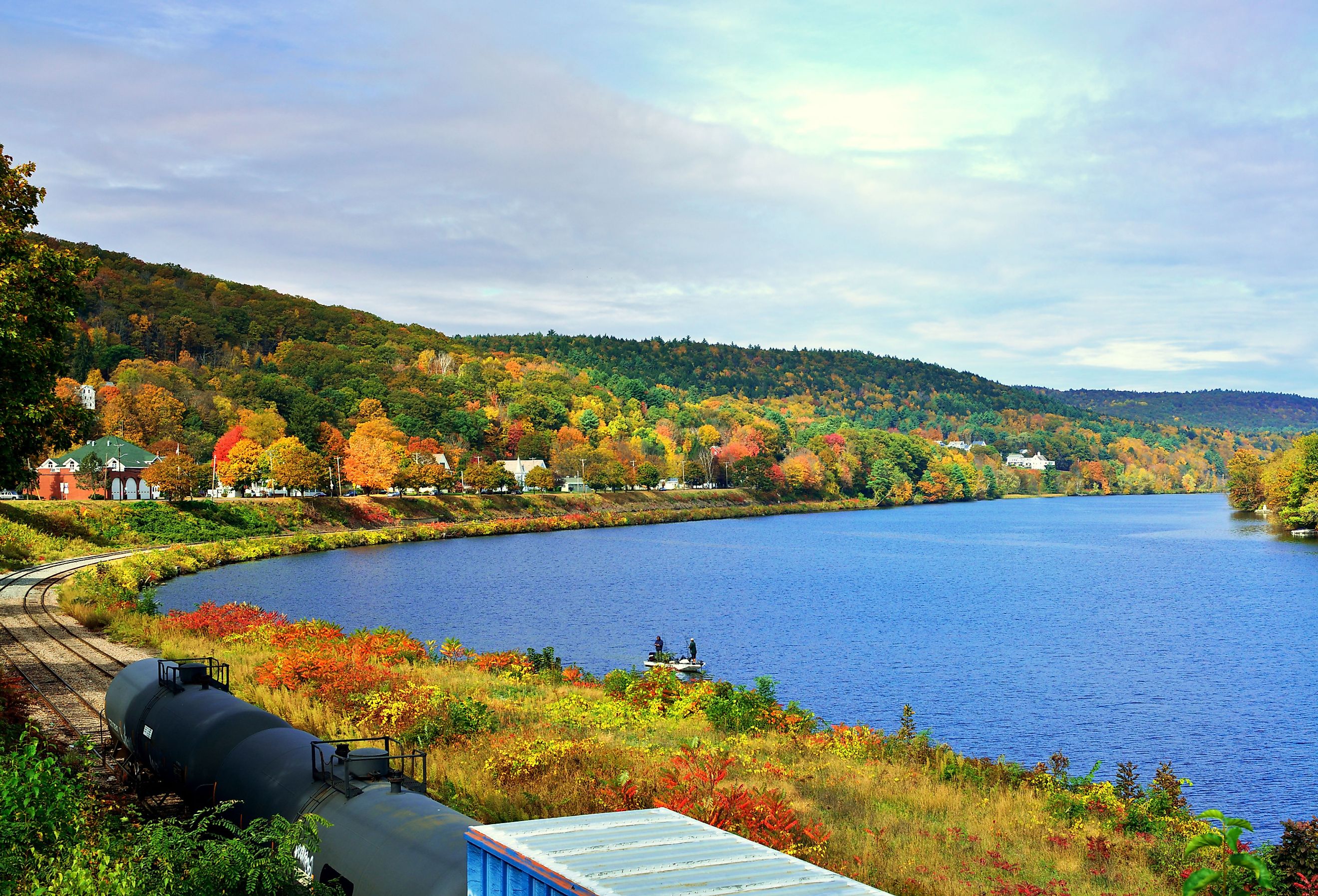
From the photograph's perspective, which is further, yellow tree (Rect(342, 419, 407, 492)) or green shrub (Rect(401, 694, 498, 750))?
yellow tree (Rect(342, 419, 407, 492))

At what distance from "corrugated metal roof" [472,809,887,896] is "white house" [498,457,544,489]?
144345 mm

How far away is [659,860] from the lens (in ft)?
27.5

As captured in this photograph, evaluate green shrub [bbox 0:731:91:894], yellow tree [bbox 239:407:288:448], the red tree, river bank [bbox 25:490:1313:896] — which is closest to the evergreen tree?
yellow tree [bbox 239:407:288:448]

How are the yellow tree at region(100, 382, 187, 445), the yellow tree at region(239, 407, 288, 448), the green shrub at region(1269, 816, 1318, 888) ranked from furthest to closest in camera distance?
the yellow tree at region(239, 407, 288, 448), the yellow tree at region(100, 382, 187, 445), the green shrub at region(1269, 816, 1318, 888)

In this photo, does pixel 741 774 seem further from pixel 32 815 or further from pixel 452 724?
pixel 32 815

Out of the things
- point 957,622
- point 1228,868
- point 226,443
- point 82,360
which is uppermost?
point 82,360

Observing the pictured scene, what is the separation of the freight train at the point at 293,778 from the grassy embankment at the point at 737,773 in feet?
13.9

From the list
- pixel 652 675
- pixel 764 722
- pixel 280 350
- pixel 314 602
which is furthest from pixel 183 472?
pixel 280 350

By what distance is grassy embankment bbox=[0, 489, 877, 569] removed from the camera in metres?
73.7

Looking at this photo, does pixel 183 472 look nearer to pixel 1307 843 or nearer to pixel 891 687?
pixel 891 687

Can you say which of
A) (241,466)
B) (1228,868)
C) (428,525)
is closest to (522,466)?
(428,525)

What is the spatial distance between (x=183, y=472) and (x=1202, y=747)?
279 feet

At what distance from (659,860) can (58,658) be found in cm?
2901

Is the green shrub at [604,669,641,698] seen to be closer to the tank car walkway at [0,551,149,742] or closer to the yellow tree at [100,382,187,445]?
the tank car walkway at [0,551,149,742]
